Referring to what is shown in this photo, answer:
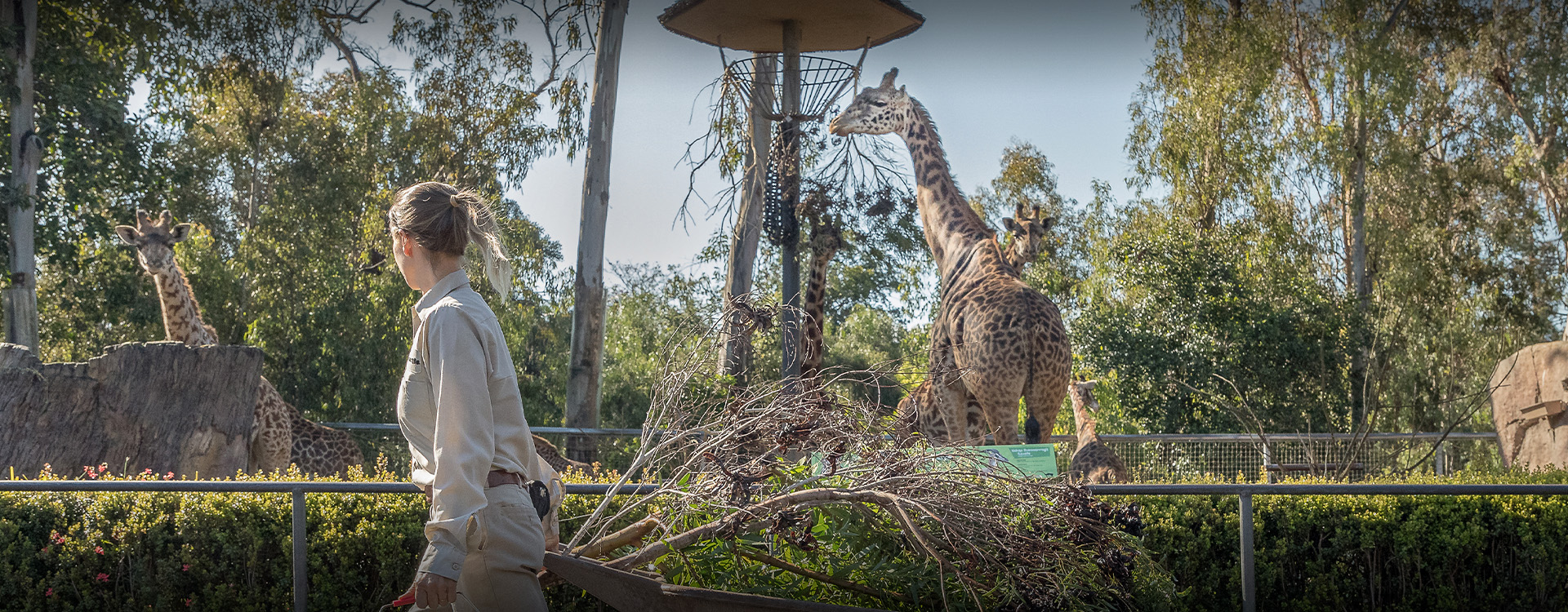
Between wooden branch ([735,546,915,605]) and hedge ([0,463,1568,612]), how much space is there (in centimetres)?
171

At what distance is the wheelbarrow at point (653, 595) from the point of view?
2254mm

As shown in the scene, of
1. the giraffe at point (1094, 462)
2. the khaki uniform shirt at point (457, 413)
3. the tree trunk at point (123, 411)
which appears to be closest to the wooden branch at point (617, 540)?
the khaki uniform shirt at point (457, 413)

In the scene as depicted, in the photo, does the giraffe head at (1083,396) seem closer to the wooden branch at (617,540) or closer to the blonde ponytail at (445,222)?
the wooden branch at (617,540)

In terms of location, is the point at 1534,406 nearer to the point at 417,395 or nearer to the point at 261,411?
the point at 417,395

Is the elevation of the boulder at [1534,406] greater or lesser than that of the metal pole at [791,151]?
lesser

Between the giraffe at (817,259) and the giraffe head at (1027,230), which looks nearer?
the giraffe at (817,259)

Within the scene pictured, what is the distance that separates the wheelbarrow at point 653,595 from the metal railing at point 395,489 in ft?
3.26

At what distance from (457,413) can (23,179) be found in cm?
1153

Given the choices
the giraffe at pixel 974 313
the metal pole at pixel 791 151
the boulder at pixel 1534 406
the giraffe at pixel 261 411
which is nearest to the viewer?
the metal pole at pixel 791 151

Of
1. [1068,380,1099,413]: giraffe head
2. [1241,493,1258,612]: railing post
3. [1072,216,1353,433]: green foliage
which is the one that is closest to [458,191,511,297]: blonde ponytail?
[1241,493,1258,612]: railing post

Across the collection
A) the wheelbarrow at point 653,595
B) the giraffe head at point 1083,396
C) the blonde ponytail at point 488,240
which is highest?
the blonde ponytail at point 488,240

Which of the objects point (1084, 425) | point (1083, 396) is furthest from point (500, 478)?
point (1083, 396)

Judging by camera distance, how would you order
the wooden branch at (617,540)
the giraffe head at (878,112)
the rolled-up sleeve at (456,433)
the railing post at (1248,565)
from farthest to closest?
the giraffe head at (878,112)
the railing post at (1248,565)
the wooden branch at (617,540)
the rolled-up sleeve at (456,433)

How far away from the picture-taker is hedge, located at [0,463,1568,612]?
4.48 meters
